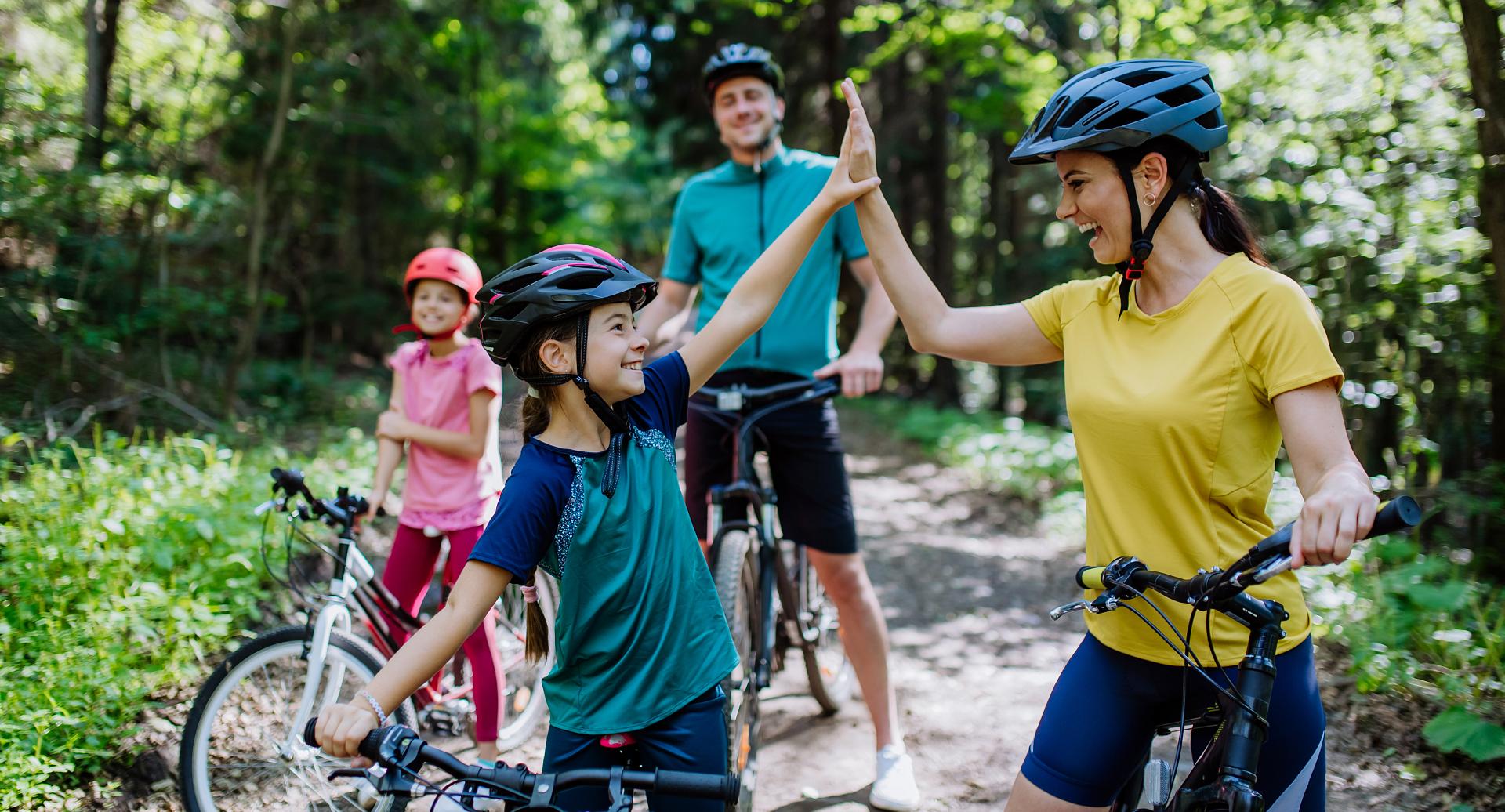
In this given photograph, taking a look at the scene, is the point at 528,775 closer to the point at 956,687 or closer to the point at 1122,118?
the point at 1122,118

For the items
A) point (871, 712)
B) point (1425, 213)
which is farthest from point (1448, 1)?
point (871, 712)

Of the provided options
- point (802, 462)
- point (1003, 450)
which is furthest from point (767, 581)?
point (1003, 450)

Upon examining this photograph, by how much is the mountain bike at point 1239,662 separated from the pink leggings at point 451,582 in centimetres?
257

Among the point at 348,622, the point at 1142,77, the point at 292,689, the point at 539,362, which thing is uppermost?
the point at 1142,77

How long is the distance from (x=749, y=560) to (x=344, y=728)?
7.22 ft

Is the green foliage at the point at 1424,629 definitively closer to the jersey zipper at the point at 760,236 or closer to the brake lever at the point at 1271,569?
the brake lever at the point at 1271,569

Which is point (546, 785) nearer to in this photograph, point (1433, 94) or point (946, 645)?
point (946, 645)

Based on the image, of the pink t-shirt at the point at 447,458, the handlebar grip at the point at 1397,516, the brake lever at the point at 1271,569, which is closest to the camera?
the handlebar grip at the point at 1397,516

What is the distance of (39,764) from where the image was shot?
3424 millimetres

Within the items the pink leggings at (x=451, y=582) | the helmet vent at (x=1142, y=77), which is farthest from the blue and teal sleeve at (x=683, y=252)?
the helmet vent at (x=1142, y=77)

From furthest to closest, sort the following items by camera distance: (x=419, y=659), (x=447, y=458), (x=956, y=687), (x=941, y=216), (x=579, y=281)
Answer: (x=941, y=216) < (x=956, y=687) < (x=447, y=458) < (x=579, y=281) < (x=419, y=659)

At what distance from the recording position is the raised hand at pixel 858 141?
2604 millimetres

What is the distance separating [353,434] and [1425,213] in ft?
27.9

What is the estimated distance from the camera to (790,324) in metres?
3.81
